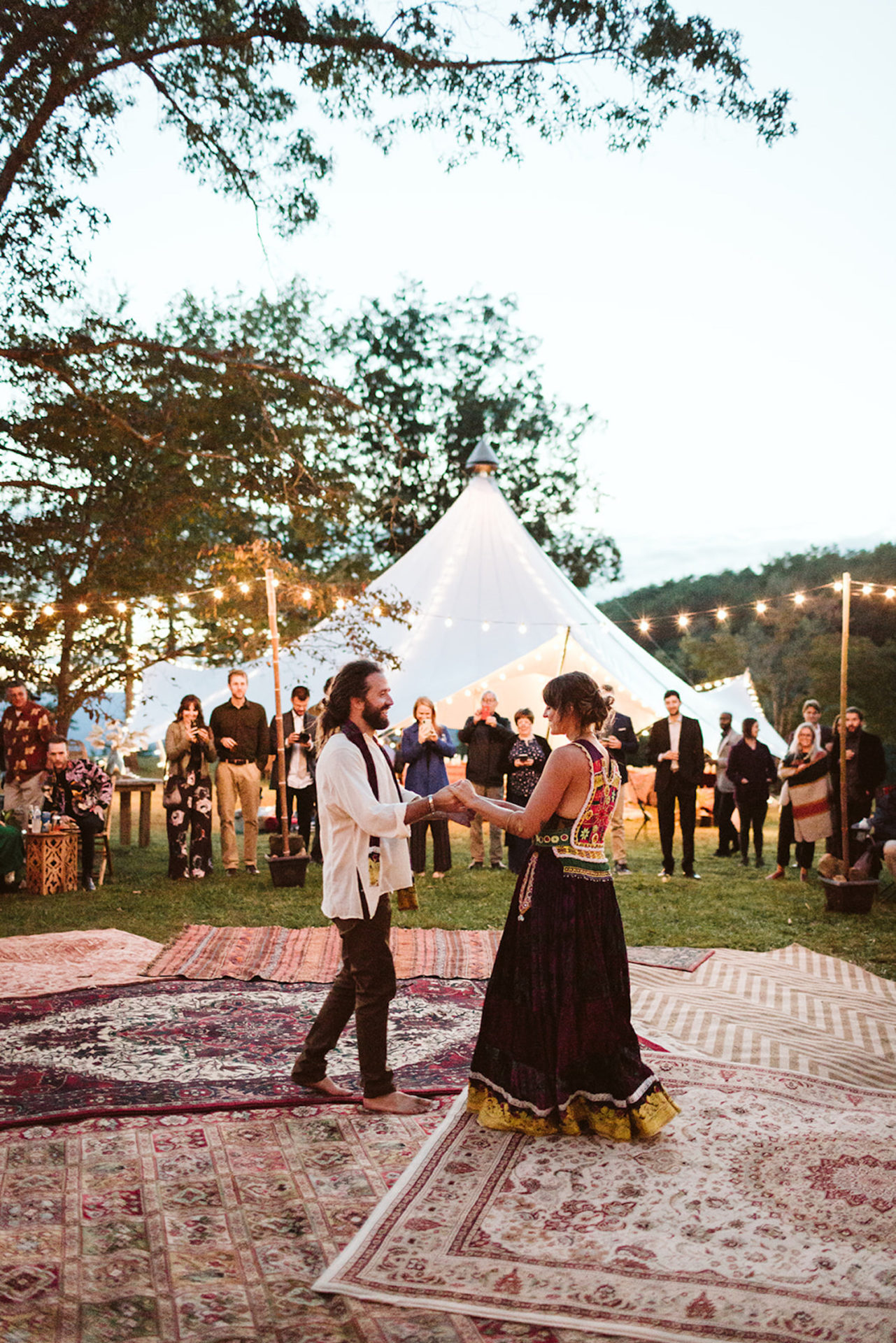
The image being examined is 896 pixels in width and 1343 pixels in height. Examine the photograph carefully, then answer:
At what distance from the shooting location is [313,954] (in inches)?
223

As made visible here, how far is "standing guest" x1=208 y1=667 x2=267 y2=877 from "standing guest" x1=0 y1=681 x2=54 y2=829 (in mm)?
1209


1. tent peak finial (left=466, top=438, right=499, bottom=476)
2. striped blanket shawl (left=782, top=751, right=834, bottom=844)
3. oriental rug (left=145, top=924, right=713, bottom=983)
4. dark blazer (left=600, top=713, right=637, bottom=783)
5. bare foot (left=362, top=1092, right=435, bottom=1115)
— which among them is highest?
tent peak finial (left=466, top=438, right=499, bottom=476)

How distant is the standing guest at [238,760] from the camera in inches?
316

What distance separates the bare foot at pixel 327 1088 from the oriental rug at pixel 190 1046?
0.09 feet

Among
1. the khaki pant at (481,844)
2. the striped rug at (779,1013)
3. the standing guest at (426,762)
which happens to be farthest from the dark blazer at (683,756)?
the striped rug at (779,1013)

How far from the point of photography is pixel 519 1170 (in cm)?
287

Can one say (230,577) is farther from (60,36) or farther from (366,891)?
(366,891)

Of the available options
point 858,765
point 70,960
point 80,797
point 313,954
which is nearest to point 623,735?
point 858,765

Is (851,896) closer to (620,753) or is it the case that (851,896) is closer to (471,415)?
(620,753)

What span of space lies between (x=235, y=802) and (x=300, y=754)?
0.61 metres

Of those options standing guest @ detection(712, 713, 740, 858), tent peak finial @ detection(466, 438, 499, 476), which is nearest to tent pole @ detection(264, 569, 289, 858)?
standing guest @ detection(712, 713, 740, 858)

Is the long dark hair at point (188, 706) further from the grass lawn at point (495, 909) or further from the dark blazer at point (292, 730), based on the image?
the grass lawn at point (495, 909)

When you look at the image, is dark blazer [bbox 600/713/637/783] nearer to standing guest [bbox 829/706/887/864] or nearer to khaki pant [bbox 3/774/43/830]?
standing guest [bbox 829/706/887/864]

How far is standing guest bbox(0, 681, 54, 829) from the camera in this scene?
25.9ft
